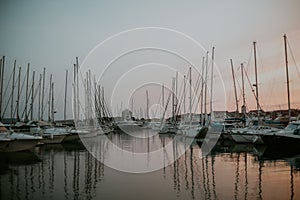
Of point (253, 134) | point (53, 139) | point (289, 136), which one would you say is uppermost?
point (289, 136)

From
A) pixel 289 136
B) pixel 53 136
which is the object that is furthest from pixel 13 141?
pixel 289 136

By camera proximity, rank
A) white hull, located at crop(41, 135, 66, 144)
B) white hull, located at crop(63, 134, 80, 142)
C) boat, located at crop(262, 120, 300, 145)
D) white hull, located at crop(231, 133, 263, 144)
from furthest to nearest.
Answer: white hull, located at crop(63, 134, 80, 142)
white hull, located at crop(41, 135, 66, 144)
white hull, located at crop(231, 133, 263, 144)
boat, located at crop(262, 120, 300, 145)

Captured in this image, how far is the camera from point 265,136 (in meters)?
36.7

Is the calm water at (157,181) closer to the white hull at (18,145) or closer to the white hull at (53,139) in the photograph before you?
the white hull at (18,145)

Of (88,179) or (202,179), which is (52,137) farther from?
(202,179)

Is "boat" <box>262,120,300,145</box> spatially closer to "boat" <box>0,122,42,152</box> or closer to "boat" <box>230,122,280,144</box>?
"boat" <box>230,122,280,144</box>

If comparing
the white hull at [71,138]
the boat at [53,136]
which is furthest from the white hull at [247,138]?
the boat at [53,136]

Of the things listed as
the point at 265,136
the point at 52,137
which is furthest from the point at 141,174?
the point at 52,137

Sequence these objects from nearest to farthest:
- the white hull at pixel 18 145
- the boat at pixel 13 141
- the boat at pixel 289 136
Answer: the boat at pixel 13 141 < the white hull at pixel 18 145 < the boat at pixel 289 136

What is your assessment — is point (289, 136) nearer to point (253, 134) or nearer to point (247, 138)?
point (253, 134)

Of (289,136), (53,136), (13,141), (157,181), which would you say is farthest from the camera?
(53,136)

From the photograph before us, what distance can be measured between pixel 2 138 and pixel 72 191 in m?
17.3

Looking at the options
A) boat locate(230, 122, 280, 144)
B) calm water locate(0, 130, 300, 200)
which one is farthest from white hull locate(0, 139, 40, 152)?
boat locate(230, 122, 280, 144)

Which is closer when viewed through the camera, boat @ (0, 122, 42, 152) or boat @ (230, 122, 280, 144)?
boat @ (0, 122, 42, 152)
